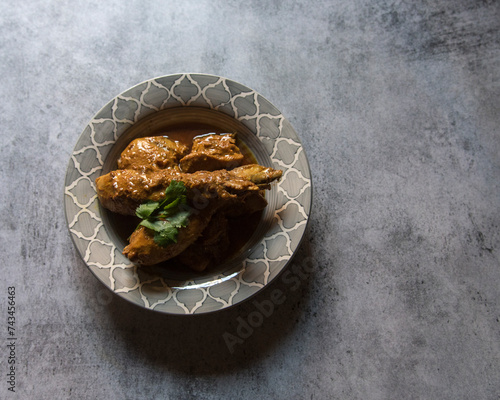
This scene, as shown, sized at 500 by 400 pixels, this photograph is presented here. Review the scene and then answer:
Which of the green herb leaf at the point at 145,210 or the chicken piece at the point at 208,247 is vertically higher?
the green herb leaf at the point at 145,210

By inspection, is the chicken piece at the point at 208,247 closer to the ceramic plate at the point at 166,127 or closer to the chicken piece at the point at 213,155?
the ceramic plate at the point at 166,127

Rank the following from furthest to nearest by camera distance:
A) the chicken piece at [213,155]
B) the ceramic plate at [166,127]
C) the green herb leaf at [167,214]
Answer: the chicken piece at [213,155], the ceramic plate at [166,127], the green herb leaf at [167,214]

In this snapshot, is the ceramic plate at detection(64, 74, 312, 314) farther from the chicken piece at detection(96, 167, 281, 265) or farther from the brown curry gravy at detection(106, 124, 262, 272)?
the chicken piece at detection(96, 167, 281, 265)

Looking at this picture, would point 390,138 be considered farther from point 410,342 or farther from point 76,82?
point 76,82

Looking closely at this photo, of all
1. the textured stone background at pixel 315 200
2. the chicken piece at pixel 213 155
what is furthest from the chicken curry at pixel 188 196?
the textured stone background at pixel 315 200

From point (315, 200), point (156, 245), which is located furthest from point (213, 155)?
point (315, 200)

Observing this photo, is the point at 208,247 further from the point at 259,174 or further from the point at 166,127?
the point at 166,127

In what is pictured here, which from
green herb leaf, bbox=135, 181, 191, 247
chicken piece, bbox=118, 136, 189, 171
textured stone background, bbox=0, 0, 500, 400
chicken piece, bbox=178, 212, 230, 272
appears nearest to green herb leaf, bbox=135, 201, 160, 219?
green herb leaf, bbox=135, 181, 191, 247

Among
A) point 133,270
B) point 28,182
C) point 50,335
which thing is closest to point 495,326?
point 133,270
